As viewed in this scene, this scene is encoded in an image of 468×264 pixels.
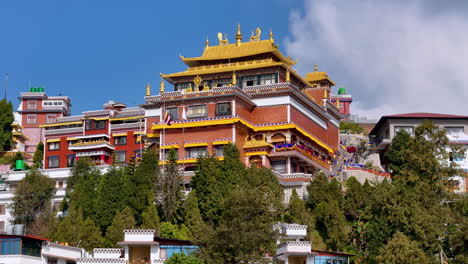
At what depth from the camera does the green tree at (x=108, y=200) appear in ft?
253

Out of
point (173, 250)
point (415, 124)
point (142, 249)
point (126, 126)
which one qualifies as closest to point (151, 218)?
point (142, 249)

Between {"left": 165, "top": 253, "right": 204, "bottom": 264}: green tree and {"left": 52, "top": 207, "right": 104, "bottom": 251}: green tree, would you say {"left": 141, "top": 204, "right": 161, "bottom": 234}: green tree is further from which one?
{"left": 165, "top": 253, "right": 204, "bottom": 264}: green tree

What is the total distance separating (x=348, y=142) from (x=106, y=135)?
39152mm

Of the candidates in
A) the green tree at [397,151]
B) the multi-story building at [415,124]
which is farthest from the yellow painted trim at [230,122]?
the multi-story building at [415,124]

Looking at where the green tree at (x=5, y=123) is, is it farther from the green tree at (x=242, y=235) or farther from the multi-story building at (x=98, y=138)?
the green tree at (x=242, y=235)

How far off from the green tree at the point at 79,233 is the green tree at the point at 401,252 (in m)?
23.5

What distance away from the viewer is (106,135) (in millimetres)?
114250

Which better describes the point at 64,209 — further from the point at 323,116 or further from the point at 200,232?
the point at 323,116

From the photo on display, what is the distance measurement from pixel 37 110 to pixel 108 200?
3215 inches

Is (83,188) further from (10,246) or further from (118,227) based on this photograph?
(10,246)

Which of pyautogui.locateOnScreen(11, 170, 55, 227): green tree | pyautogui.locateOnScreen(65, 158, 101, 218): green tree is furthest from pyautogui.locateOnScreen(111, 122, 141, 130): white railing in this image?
pyautogui.locateOnScreen(11, 170, 55, 227): green tree

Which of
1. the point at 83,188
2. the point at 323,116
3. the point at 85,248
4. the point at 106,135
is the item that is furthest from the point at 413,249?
the point at 106,135

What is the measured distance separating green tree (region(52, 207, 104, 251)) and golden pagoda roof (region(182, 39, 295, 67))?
119 ft

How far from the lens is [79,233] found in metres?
73.6
